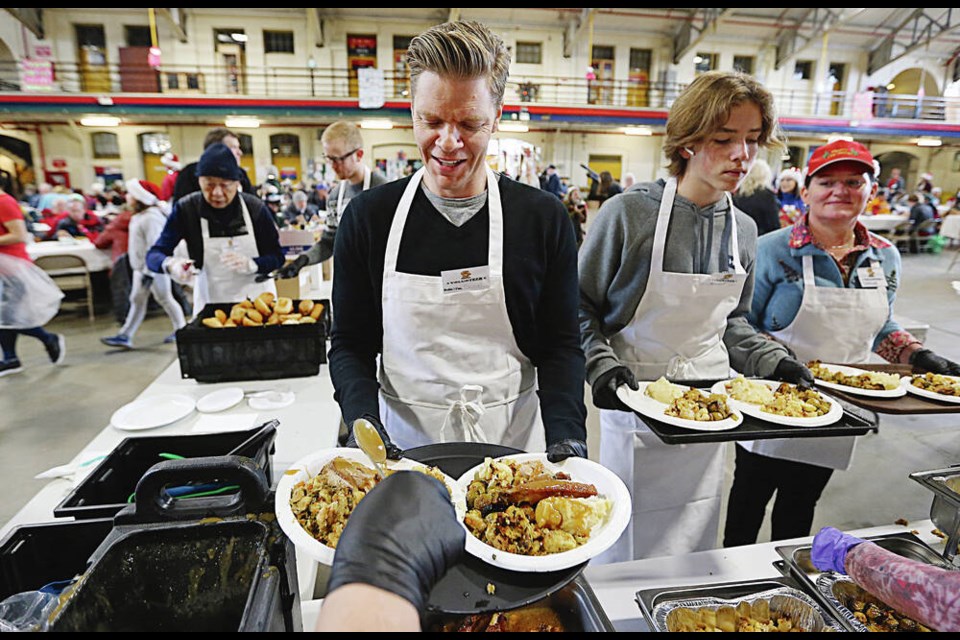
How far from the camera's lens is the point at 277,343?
245 cm

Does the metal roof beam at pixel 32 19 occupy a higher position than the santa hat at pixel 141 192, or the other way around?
the metal roof beam at pixel 32 19

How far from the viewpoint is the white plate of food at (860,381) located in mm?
1822

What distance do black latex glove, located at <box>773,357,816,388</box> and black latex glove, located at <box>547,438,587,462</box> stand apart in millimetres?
1004

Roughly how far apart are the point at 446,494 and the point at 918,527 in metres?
1.53

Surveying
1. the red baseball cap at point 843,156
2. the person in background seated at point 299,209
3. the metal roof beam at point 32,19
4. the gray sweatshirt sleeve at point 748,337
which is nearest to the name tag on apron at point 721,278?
the gray sweatshirt sleeve at point 748,337

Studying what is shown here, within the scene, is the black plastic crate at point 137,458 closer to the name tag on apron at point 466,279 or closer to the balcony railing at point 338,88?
the name tag on apron at point 466,279

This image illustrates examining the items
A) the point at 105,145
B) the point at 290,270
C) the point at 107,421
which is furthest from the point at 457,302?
the point at 105,145

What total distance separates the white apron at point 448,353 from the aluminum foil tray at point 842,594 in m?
0.84

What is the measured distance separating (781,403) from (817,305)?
2.15ft

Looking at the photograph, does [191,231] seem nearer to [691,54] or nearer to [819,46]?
[691,54]

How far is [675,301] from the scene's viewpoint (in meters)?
1.88

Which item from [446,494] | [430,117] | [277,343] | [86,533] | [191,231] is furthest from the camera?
[191,231]

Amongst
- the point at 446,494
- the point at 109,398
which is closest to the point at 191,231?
the point at 109,398

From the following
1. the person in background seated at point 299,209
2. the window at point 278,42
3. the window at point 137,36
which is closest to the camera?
the person in background seated at point 299,209
